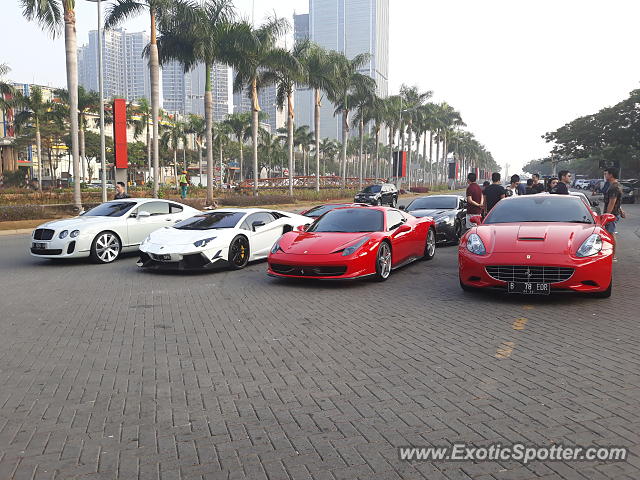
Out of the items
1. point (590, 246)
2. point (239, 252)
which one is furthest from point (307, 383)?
point (239, 252)

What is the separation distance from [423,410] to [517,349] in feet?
A: 6.32

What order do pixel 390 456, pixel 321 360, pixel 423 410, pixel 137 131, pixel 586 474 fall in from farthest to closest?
pixel 137 131
pixel 321 360
pixel 423 410
pixel 390 456
pixel 586 474

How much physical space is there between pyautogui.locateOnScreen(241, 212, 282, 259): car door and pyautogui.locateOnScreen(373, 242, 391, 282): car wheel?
3032 mm

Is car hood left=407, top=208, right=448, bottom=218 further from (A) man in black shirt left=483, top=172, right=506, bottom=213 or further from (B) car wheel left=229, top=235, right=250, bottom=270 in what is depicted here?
(B) car wheel left=229, top=235, right=250, bottom=270

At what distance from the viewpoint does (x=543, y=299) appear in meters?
7.70

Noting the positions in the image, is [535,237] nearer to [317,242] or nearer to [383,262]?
[383,262]

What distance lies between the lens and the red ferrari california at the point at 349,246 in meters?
8.80

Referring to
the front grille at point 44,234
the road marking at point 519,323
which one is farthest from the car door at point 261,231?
the road marking at point 519,323

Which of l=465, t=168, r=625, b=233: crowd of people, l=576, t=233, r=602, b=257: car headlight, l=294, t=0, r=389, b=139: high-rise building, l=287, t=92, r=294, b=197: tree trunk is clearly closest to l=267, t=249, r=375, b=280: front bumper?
l=576, t=233, r=602, b=257: car headlight

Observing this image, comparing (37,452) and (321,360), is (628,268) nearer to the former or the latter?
(321,360)

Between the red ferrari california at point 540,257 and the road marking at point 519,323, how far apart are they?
2.45 feet

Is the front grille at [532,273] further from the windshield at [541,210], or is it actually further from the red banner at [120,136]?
the red banner at [120,136]

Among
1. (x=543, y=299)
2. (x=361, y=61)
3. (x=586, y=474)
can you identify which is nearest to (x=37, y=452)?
(x=586, y=474)

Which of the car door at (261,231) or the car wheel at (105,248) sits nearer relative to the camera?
the car door at (261,231)
